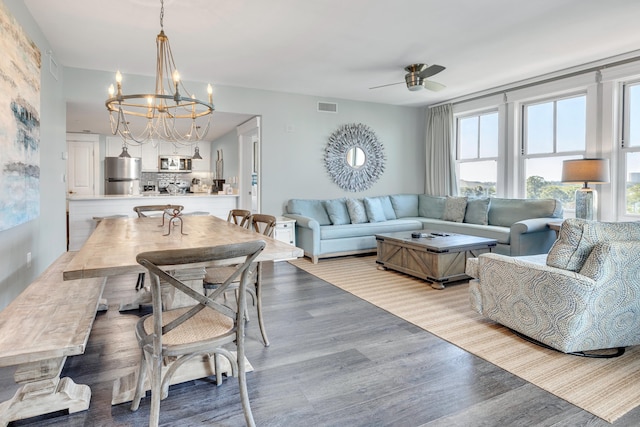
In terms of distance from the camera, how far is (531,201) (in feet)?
16.8

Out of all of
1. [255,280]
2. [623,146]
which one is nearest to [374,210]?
[623,146]

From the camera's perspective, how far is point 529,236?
4.56 metres

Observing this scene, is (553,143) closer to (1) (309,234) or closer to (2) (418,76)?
(2) (418,76)

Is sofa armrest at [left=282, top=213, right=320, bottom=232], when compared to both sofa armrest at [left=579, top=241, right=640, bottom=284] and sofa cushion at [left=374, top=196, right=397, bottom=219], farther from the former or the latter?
sofa armrest at [left=579, top=241, right=640, bottom=284]

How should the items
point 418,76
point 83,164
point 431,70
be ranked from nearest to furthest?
1. point 431,70
2. point 418,76
3. point 83,164

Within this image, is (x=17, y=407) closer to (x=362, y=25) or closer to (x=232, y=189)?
(x=362, y=25)

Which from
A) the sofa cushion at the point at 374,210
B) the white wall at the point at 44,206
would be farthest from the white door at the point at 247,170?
the white wall at the point at 44,206

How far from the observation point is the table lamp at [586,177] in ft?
13.6

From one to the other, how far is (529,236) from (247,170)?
15.2 ft

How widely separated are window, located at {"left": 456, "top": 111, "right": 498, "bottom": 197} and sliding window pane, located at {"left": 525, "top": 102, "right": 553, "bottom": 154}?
0.57 meters

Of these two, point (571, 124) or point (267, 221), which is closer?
point (267, 221)

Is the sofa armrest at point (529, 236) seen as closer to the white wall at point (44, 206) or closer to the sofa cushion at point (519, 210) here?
the sofa cushion at point (519, 210)

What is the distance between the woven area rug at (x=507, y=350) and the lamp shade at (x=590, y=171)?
181 cm

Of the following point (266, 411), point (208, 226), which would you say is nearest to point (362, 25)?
point (208, 226)
